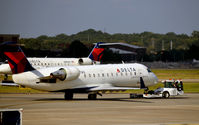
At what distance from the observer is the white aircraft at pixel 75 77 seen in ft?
134

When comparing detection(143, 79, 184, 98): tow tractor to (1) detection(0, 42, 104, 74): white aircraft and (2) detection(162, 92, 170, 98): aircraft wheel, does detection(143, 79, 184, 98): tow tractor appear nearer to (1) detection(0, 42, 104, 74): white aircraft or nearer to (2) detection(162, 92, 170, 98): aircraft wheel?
(2) detection(162, 92, 170, 98): aircraft wheel

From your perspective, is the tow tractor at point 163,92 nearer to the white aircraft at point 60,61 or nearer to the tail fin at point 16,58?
the tail fin at point 16,58

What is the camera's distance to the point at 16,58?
4056 cm

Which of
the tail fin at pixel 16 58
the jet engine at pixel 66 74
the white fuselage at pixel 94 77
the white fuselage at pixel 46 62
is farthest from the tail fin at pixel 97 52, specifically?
the tail fin at pixel 16 58

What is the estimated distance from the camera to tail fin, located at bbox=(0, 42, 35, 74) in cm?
4000

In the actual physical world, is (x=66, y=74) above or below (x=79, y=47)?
below

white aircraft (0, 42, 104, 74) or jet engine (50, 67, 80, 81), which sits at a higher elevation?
white aircraft (0, 42, 104, 74)

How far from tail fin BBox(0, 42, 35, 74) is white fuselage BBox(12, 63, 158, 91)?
0.47 metres

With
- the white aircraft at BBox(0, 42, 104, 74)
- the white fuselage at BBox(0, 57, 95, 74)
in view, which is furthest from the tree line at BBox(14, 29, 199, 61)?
the white aircraft at BBox(0, 42, 104, 74)

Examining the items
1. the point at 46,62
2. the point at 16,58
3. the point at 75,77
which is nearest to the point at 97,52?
the point at 46,62

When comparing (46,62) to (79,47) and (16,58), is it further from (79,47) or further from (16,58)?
(16,58)

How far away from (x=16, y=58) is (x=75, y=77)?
5.69 metres

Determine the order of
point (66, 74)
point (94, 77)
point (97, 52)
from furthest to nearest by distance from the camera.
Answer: point (97, 52)
point (94, 77)
point (66, 74)

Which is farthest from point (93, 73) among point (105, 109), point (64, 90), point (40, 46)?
point (40, 46)
